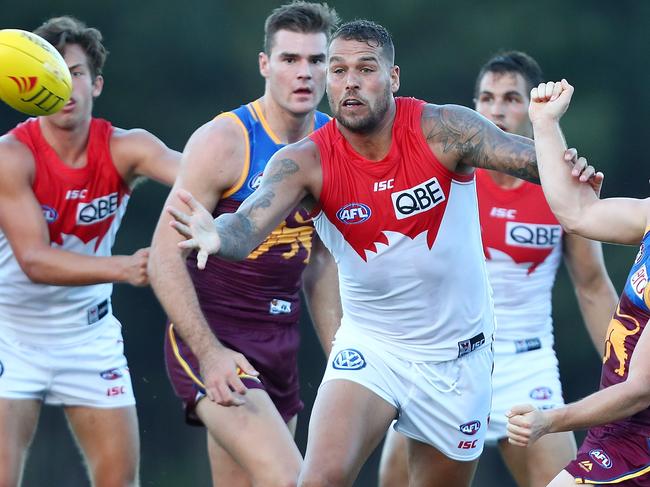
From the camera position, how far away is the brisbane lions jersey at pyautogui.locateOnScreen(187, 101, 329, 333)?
5.88 metres

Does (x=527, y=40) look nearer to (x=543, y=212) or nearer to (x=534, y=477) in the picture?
(x=543, y=212)

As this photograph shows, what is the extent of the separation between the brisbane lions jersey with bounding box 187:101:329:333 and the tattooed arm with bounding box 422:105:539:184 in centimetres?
88

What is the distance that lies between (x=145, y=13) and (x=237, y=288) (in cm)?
370

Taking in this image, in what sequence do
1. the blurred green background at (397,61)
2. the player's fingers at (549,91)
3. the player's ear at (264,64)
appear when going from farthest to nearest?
the blurred green background at (397,61) < the player's ear at (264,64) < the player's fingers at (549,91)

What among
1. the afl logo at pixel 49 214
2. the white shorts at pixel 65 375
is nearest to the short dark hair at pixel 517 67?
the afl logo at pixel 49 214

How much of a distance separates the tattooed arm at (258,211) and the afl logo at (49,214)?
1469mm

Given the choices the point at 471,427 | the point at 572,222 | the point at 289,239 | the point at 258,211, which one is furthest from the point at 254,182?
the point at 572,222

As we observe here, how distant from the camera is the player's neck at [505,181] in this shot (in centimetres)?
675

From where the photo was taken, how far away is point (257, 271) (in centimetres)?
591

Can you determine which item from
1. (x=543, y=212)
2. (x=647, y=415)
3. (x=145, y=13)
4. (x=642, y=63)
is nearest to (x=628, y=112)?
(x=642, y=63)

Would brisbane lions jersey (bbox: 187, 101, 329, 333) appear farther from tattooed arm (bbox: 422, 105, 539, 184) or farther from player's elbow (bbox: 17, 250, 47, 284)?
tattooed arm (bbox: 422, 105, 539, 184)

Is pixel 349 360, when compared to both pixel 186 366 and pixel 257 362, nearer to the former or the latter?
pixel 257 362

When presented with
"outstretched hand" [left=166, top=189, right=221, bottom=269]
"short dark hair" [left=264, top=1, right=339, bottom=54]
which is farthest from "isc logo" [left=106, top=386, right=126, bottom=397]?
"outstretched hand" [left=166, top=189, right=221, bottom=269]

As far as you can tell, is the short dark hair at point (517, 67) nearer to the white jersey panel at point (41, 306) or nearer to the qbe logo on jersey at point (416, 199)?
the qbe logo on jersey at point (416, 199)
